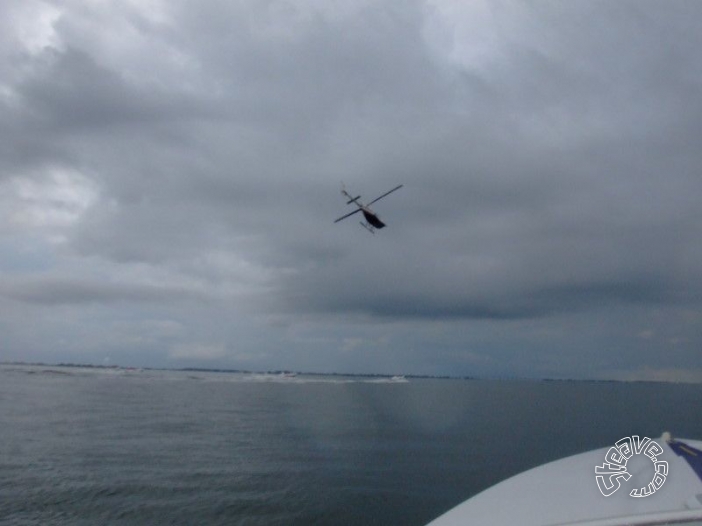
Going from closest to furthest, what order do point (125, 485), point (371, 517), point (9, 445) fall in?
1. point (371, 517)
2. point (125, 485)
3. point (9, 445)

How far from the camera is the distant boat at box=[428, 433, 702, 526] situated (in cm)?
619

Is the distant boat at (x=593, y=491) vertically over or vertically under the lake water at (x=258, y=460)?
over

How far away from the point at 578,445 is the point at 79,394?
56932 mm

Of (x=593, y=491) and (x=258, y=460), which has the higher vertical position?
(x=593, y=491)

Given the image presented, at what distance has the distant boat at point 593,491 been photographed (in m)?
6.19

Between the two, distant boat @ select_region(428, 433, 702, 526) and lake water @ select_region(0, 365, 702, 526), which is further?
lake water @ select_region(0, 365, 702, 526)

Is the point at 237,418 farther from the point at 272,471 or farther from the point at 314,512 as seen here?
the point at 314,512

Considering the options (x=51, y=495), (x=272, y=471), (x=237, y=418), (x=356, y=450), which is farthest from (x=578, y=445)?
(x=51, y=495)

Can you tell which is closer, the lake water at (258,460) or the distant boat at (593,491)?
the distant boat at (593,491)

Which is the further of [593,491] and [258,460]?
[258,460]

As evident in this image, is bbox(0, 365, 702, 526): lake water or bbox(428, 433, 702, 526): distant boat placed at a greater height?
bbox(428, 433, 702, 526): distant boat

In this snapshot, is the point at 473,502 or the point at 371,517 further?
the point at 371,517

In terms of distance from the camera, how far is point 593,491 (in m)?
6.77

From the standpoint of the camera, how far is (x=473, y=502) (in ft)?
24.5
